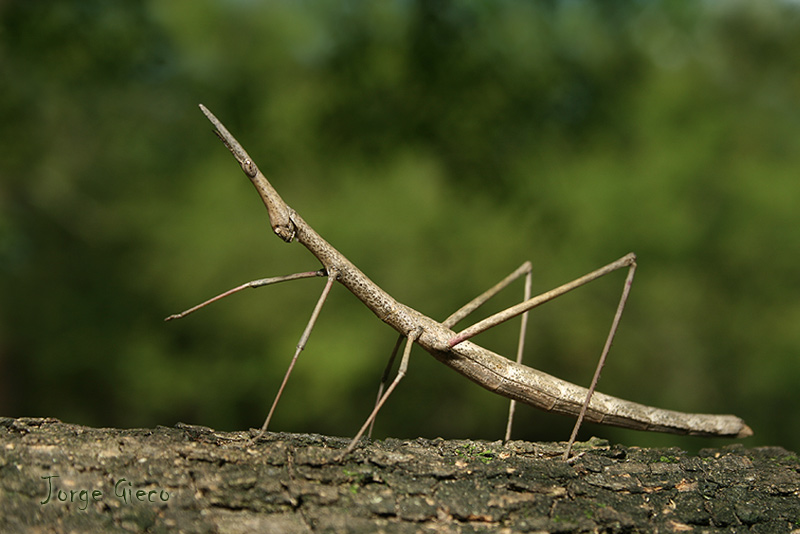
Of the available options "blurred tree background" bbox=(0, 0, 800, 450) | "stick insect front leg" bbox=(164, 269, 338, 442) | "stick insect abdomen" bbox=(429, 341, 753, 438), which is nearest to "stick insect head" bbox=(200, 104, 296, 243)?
"stick insect front leg" bbox=(164, 269, 338, 442)

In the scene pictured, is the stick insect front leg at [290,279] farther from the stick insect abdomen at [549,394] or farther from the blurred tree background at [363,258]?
the blurred tree background at [363,258]

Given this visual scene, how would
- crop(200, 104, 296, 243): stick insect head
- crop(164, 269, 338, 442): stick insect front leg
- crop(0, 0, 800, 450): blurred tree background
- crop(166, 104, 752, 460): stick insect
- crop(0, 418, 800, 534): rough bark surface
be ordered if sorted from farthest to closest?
crop(0, 0, 800, 450): blurred tree background
crop(166, 104, 752, 460): stick insect
crop(200, 104, 296, 243): stick insect head
crop(164, 269, 338, 442): stick insect front leg
crop(0, 418, 800, 534): rough bark surface

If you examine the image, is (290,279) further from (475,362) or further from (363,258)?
(363,258)

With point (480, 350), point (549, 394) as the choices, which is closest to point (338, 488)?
point (480, 350)

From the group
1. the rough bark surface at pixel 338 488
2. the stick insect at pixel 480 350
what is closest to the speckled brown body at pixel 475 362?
the stick insect at pixel 480 350

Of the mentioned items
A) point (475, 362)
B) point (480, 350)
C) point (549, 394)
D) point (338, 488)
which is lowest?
point (338, 488)

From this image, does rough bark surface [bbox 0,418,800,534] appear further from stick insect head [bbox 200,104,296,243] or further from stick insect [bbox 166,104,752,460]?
stick insect head [bbox 200,104,296,243]

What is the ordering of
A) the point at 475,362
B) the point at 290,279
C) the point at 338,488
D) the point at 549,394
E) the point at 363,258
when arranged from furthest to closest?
the point at 363,258 < the point at 475,362 < the point at 549,394 < the point at 290,279 < the point at 338,488

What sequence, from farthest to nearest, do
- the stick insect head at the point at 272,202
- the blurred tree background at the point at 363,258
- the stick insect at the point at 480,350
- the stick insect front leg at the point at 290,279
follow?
the blurred tree background at the point at 363,258, the stick insect at the point at 480,350, the stick insect head at the point at 272,202, the stick insect front leg at the point at 290,279

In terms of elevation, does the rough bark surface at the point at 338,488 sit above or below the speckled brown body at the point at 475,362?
below
